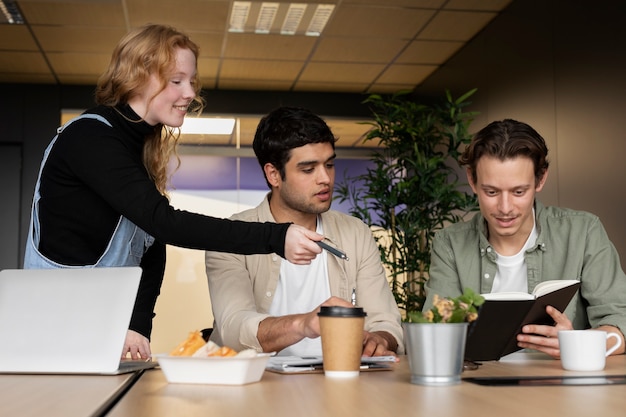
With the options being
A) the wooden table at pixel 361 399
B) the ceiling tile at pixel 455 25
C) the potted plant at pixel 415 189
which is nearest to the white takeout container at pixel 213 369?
the wooden table at pixel 361 399

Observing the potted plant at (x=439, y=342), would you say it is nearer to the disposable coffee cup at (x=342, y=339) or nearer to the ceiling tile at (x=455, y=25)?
the disposable coffee cup at (x=342, y=339)

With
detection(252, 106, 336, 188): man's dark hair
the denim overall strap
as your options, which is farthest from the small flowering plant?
detection(252, 106, 336, 188): man's dark hair

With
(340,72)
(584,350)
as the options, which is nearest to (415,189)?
(340,72)

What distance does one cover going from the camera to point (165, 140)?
228 centimetres

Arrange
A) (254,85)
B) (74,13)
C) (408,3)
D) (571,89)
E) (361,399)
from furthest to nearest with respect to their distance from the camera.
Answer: (254,85) < (74,13) < (408,3) < (571,89) < (361,399)

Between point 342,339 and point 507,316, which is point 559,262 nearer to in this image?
point 507,316

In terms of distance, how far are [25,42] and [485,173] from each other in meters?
4.50

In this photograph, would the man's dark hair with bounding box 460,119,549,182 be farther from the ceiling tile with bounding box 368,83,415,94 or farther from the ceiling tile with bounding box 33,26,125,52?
the ceiling tile with bounding box 368,83,415,94

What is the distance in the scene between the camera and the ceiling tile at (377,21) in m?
5.16

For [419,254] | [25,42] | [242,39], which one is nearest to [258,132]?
[419,254]

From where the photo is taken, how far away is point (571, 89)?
14.3 ft

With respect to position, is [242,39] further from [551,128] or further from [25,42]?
[551,128]

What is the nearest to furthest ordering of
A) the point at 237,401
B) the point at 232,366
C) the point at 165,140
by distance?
1. the point at 237,401
2. the point at 232,366
3. the point at 165,140

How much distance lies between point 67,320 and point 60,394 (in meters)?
0.30
